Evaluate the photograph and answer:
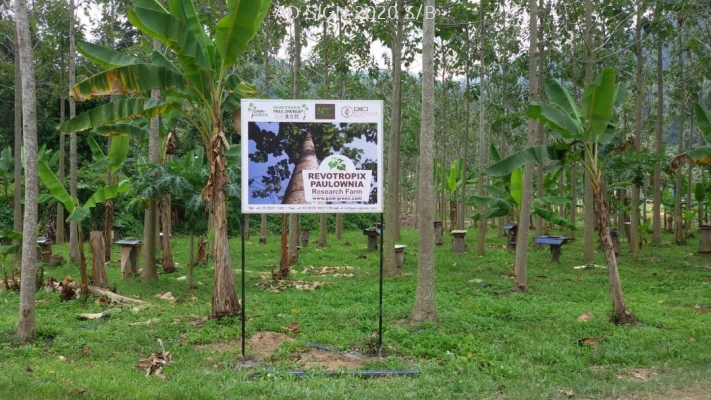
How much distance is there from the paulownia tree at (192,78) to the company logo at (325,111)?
64.6 inches

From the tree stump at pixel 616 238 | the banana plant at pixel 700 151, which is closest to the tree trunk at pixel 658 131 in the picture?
the tree stump at pixel 616 238

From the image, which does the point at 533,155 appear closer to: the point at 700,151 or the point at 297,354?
the point at 700,151

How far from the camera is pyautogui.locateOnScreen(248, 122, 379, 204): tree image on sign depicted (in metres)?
7.02

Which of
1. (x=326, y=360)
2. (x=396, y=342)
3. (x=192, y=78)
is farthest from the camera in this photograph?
(x=192, y=78)

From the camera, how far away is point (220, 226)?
8703 mm

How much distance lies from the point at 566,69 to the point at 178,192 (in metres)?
15.5

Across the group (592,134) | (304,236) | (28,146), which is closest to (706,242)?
(592,134)

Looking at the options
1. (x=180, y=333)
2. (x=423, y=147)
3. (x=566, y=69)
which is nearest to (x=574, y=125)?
(x=423, y=147)

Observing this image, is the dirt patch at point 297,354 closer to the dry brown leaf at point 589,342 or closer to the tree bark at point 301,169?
the tree bark at point 301,169

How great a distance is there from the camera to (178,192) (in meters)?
11.2

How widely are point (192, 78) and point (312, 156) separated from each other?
2.54m

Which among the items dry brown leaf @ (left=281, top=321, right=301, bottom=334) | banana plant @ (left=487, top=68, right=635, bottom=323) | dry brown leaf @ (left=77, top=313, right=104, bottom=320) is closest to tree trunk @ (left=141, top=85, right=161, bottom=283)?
dry brown leaf @ (left=77, top=313, right=104, bottom=320)

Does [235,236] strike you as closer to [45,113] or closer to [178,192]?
[45,113]

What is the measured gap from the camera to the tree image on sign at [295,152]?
7.02 metres
